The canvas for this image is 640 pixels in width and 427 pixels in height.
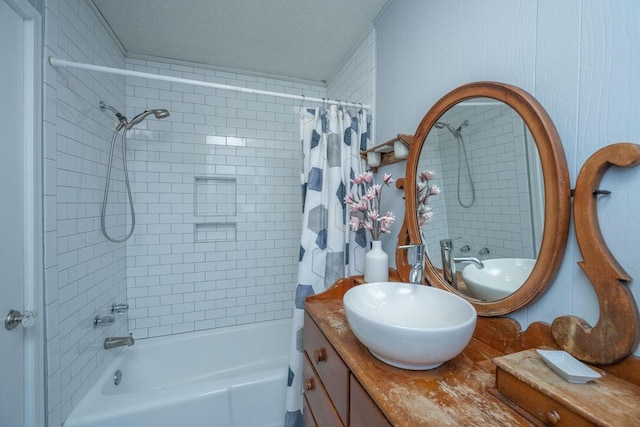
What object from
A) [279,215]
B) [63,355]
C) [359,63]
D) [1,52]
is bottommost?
[63,355]

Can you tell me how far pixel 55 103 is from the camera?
1224 millimetres

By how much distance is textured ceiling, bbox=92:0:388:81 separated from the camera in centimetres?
150

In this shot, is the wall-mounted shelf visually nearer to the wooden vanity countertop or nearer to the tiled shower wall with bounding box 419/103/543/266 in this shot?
the tiled shower wall with bounding box 419/103/543/266

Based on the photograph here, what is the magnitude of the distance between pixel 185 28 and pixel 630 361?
2.45 meters

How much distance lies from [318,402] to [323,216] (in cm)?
87

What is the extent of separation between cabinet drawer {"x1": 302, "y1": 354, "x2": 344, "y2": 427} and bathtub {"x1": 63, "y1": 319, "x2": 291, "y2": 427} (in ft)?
1.56

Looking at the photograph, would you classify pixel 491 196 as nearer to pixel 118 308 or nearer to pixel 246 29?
pixel 246 29

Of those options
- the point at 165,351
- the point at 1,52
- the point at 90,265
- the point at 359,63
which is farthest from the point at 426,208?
the point at 165,351

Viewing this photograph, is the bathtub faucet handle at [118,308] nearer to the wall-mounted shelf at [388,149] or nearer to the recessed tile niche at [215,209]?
the recessed tile niche at [215,209]

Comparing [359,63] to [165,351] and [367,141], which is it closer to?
[367,141]

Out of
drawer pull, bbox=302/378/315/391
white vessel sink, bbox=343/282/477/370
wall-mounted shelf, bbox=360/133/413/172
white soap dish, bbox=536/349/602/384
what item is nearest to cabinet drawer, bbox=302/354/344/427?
drawer pull, bbox=302/378/315/391

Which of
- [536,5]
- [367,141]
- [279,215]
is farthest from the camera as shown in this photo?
[279,215]

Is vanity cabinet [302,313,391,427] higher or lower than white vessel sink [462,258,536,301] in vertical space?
lower

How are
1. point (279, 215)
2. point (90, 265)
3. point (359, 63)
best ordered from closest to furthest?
point (90, 265) < point (359, 63) < point (279, 215)
